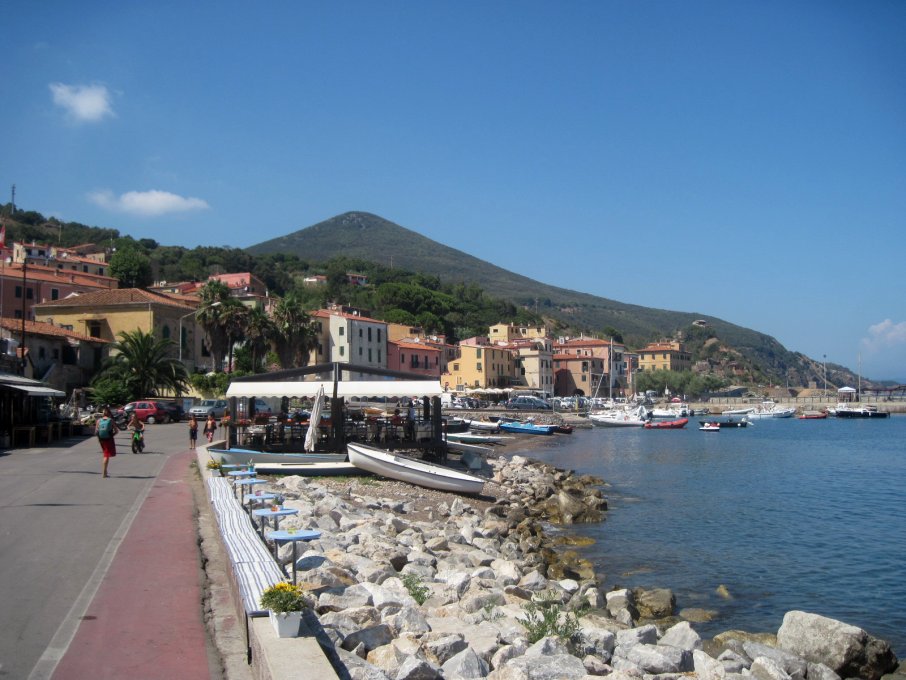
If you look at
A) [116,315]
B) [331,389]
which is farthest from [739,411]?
[331,389]

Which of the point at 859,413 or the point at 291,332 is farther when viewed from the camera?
the point at 859,413

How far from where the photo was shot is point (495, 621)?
1109 centimetres

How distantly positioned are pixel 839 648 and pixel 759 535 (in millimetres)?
12180

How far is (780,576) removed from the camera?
60.2 ft

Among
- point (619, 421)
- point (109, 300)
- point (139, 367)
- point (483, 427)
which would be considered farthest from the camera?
point (619, 421)

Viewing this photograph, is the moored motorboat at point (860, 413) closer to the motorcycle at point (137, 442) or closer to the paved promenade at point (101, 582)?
the motorcycle at point (137, 442)

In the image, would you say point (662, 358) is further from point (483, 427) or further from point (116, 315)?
point (116, 315)

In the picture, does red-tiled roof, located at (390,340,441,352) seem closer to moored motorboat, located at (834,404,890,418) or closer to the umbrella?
moored motorboat, located at (834,404,890,418)

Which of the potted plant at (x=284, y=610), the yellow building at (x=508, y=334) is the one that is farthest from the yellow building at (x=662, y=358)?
the potted plant at (x=284, y=610)

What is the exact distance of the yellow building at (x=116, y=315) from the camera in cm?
6225

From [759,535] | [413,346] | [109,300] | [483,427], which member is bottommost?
[759,535]

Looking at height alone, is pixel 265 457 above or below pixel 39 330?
below

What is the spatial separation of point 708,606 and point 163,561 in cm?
1054

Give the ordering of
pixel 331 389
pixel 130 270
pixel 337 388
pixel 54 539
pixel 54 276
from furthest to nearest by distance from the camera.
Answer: pixel 130 270, pixel 54 276, pixel 331 389, pixel 337 388, pixel 54 539
